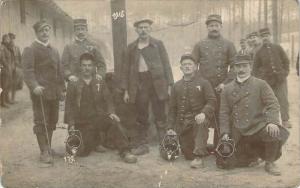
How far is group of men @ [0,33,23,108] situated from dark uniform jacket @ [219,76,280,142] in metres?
2.07

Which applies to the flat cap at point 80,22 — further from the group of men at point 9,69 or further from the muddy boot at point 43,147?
the muddy boot at point 43,147

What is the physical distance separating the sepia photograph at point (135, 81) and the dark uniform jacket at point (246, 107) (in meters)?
0.02

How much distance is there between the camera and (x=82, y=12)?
421 cm

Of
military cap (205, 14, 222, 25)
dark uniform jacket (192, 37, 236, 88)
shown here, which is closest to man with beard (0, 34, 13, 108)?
dark uniform jacket (192, 37, 236, 88)

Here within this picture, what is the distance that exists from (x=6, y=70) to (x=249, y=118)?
245 centimetres

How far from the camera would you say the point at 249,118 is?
13.0 feet

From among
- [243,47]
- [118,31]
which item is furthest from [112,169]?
[243,47]

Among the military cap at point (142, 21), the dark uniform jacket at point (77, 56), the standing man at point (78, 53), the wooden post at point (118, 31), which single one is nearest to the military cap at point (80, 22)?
the standing man at point (78, 53)

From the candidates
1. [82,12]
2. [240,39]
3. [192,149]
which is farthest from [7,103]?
[240,39]

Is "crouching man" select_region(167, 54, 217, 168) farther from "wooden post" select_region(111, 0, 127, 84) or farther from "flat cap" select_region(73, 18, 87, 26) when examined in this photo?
"flat cap" select_region(73, 18, 87, 26)

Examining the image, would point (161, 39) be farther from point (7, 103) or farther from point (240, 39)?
point (7, 103)

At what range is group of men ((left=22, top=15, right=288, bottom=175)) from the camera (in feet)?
13.3

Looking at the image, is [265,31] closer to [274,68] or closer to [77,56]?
[274,68]

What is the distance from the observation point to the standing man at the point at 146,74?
4320 millimetres
